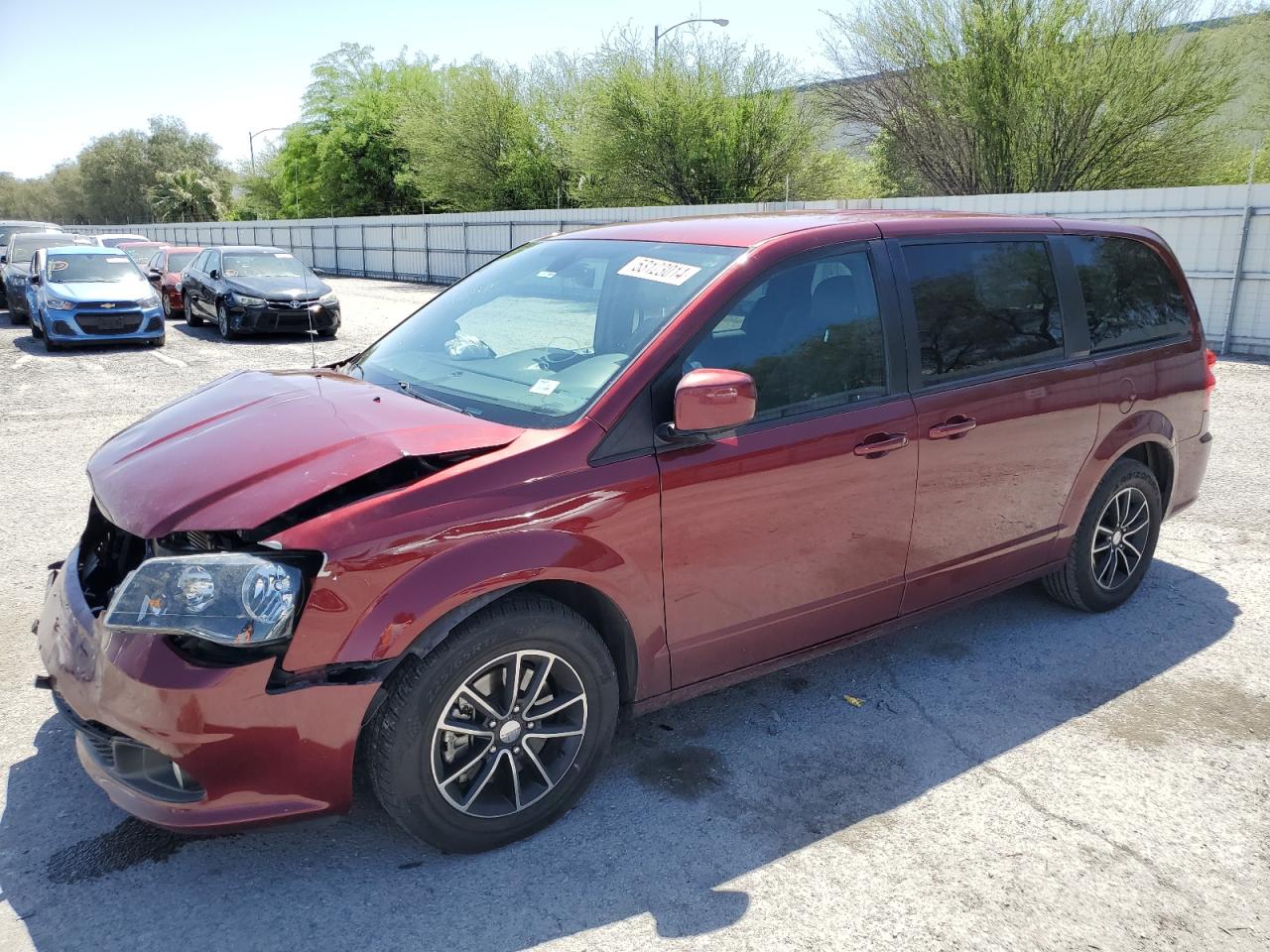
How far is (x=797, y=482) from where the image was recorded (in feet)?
10.7

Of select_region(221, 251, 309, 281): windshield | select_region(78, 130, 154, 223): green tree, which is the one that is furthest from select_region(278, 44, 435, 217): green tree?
select_region(78, 130, 154, 223): green tree

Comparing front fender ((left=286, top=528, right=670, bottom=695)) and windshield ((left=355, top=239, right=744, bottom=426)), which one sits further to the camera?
windshield ((left=355, top=239, right=744, bottom=426))

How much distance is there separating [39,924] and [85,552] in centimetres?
111

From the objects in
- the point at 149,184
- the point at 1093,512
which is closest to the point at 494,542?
the point at 1093,512

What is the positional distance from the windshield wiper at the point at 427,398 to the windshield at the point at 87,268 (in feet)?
44.7

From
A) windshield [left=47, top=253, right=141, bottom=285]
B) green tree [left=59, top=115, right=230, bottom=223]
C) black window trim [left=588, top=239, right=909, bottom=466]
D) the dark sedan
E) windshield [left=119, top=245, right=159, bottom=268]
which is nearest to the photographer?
black window trim [left=588, top=239, right=909, bottom=466]

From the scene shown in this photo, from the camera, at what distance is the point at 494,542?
2.67 meters

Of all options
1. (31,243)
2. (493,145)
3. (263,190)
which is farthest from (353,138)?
(31,243)

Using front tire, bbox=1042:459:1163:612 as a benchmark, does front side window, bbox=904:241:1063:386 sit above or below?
above

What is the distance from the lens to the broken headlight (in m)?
2.43

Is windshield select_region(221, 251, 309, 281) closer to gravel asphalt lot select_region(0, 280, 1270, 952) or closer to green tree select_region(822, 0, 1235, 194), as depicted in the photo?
gravel asphalt lot select_region(0, 280, 1270, 952)

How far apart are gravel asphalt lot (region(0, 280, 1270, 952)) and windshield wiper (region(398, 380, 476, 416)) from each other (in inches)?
52.1

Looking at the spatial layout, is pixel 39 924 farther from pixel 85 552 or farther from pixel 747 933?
pixel 747 933

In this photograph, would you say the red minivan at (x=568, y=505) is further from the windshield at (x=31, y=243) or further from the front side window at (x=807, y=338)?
Result: the windshield at (x=31, y=243)
